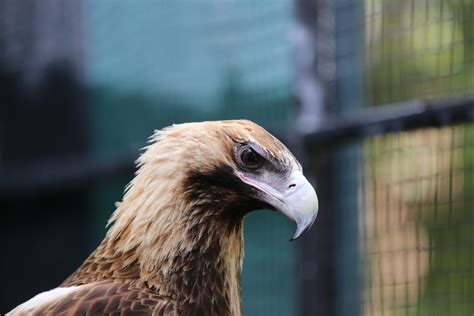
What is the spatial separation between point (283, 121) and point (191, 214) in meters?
2.30

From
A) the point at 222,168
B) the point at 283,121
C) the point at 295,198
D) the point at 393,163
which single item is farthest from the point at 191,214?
the point at 283,121

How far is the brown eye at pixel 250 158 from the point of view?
3.44 m

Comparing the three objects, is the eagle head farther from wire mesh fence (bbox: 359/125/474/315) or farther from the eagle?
wire mesh fence (bbox: 359/125/474/315)

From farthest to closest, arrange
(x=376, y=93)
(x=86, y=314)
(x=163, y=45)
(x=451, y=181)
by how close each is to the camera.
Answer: (x=163, y=45)
(x=376, y=93)
(x=451, y=181)
(x=86, y=314)

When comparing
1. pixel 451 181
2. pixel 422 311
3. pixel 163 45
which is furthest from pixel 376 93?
pixel 163 45

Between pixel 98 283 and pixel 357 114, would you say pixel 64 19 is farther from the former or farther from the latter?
pixel 98 283

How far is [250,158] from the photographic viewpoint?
11.3 ft

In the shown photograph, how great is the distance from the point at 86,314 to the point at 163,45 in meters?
3.57

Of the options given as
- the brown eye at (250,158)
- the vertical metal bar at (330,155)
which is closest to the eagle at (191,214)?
the brown eye at (250,158)

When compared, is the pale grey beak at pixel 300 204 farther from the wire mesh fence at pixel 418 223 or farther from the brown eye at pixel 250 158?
the wire mesh fence at pixel 418 223

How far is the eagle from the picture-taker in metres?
3.41

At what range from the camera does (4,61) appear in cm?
758

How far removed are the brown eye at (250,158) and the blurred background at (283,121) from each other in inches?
56.4

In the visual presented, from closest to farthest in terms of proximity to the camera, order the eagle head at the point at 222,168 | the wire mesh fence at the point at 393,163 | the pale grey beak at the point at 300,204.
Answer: the pale grey beak at the point at 300,204 < the eagle head at the point at 222,168 < the wire mesh fence at the point at 393,163
